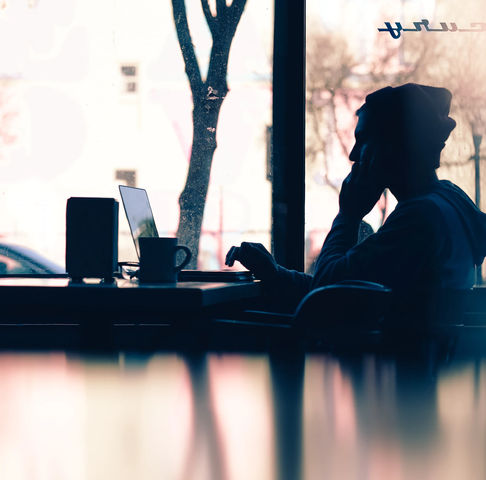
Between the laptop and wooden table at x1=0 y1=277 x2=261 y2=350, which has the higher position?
the laptop

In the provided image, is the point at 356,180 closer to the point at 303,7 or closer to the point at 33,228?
the point at 303,7

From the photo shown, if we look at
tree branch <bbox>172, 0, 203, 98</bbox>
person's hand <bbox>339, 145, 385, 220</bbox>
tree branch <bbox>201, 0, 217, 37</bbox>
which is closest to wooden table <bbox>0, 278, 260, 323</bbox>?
person's hand <bbox>339, 145, 385, 220</bbox>

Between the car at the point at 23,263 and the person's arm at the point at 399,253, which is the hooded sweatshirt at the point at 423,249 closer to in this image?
the person's arm at the point at 399,253

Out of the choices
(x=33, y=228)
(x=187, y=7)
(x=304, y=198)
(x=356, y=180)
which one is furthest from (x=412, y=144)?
(x=33, y=228)

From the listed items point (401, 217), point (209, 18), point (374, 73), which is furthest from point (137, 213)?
point (374, 73)

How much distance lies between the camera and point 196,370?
1874mm

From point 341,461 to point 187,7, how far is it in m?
2.36

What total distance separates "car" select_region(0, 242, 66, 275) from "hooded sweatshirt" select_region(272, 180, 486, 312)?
1.37 metres

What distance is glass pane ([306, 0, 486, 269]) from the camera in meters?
2.81

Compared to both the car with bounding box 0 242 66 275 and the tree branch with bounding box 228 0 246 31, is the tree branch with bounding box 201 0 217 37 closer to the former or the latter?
the tree branch with bounding box 228 0 246 31

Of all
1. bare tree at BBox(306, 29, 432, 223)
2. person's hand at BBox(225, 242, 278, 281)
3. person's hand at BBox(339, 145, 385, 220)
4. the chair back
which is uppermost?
bare tree at BBox(306, 29, 432, 223)

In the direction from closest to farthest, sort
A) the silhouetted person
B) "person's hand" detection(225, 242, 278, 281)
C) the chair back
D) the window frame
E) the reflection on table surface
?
the reflection on table surface → the chair back → the silhouetted person → "person's hand" detection(225, 242, 278, 281) → the window frame

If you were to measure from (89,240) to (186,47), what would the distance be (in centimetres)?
143

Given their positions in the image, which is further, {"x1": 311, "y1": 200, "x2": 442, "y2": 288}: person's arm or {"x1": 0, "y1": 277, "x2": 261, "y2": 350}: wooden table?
{"x1": 311, "y1": 200, "x2": 442, "y2": 288}: person's arm
